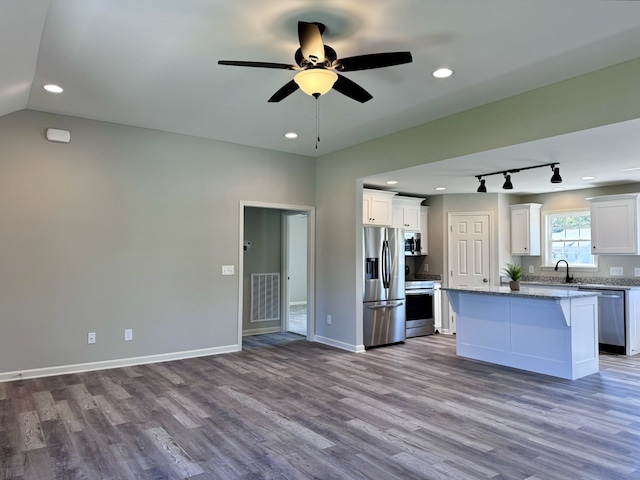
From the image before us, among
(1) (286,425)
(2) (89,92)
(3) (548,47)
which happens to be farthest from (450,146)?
(2) (89,92)

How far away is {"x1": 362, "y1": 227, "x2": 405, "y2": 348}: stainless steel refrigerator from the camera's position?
6.05m

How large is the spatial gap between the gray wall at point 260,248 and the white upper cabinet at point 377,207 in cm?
170

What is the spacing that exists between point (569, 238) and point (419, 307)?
2.85 meters

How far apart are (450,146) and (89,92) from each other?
12.2 feet

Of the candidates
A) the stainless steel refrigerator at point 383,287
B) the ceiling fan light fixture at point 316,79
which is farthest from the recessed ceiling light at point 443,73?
the stainless steel refrigerator at point 383,287

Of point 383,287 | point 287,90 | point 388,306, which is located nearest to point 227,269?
point 383,287

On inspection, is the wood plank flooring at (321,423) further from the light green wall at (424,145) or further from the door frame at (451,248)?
the door frame at (451,248)

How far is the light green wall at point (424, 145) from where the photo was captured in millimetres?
3437

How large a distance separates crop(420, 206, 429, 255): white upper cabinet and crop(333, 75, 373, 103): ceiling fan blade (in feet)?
15.5

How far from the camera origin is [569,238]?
7223mm

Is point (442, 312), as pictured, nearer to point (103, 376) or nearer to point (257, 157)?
point (257, 157)

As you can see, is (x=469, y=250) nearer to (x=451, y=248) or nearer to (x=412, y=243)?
(x=451, y=248)

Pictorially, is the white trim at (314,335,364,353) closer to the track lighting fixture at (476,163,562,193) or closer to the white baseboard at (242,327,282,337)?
the white baseboard at (242,327,282,337)

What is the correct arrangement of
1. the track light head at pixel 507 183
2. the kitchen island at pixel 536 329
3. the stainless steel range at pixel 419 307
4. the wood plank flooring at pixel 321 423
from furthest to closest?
the stainless steel range at pixel 419 307 → the track light head at pixel 507 183 → the kitchen island at pixel 536 329 → the wood plank flooring at pixel 321 423
